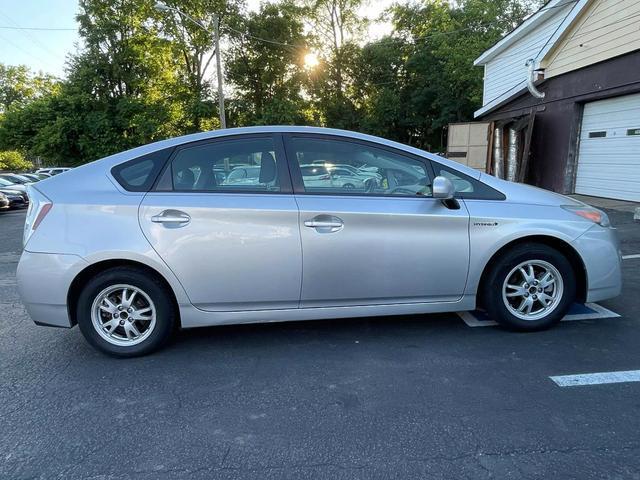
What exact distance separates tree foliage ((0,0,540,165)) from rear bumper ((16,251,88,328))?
26423 mm

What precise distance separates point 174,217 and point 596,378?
3022 millimetres

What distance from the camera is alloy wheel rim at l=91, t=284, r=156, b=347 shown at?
10.3 ft

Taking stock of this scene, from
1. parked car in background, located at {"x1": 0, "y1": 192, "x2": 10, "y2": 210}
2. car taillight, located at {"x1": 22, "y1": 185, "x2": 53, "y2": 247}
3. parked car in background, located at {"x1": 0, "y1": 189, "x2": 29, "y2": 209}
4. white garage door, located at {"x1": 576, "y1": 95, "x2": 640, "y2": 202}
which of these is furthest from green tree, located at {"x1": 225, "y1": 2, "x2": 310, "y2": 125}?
car taillight, located at {"x1": 22, "y1": 185, "x2": 53, "y2": 247}

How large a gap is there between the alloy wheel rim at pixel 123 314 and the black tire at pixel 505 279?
8.46 feet

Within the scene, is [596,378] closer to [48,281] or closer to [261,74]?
[48,281]

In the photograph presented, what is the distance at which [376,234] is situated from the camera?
321 cm

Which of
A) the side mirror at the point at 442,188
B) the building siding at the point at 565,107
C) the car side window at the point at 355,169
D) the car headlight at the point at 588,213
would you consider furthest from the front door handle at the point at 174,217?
the building siding at the point at 565,107

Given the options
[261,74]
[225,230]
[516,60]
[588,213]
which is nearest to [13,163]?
[261,74]

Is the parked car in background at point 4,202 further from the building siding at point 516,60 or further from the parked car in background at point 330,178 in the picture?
the building siding at point 516,60

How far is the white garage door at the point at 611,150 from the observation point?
31.4 feet

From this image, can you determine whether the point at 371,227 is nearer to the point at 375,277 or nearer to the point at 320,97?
the point at 375,277

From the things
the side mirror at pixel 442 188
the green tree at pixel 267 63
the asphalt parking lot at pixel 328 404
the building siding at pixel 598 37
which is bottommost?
the asphalt parking lot at pixel 328 404

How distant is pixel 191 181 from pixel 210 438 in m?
1.79

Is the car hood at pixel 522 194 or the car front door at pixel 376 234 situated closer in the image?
the car front door at pixel 376 234
